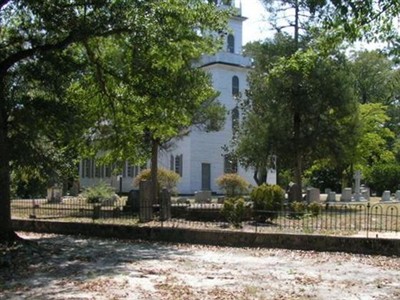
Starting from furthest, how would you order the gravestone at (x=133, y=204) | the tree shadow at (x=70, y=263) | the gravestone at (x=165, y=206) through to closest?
1. the gravestone at (x=133, y=204)
2. the gravestone at (x=165, y=206)
3. the tree shadow at (x=70, y=263)

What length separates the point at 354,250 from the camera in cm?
1374

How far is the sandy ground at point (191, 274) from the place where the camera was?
30.0ft

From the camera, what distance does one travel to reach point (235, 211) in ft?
59.0

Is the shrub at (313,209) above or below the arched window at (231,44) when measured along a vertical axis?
below

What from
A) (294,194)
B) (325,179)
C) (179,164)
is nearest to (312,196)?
(294,194)

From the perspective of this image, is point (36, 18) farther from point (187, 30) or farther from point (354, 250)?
point (354, 250)

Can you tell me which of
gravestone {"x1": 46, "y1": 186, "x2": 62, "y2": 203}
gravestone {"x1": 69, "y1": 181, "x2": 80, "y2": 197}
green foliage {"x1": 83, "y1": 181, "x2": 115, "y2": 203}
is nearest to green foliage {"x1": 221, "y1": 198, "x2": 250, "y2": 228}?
green foliage {"x1": 83, "y1": 181, "x2": 115, "y2": 203}

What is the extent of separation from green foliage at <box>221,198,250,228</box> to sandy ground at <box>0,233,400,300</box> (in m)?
3.46

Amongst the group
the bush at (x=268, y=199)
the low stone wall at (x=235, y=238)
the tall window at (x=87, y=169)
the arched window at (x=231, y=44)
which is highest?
the arched window at (x=231, y=44)

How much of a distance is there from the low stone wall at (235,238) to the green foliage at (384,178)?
119ft

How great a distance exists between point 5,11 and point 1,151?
3.98m

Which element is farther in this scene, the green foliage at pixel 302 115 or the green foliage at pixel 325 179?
the green foliage at pixel 325 179

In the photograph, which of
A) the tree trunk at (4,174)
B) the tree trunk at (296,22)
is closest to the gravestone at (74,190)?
the tree trunk at (296,22)

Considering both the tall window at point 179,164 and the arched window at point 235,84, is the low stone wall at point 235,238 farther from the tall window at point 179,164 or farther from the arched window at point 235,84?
the arched window at point 235,84
